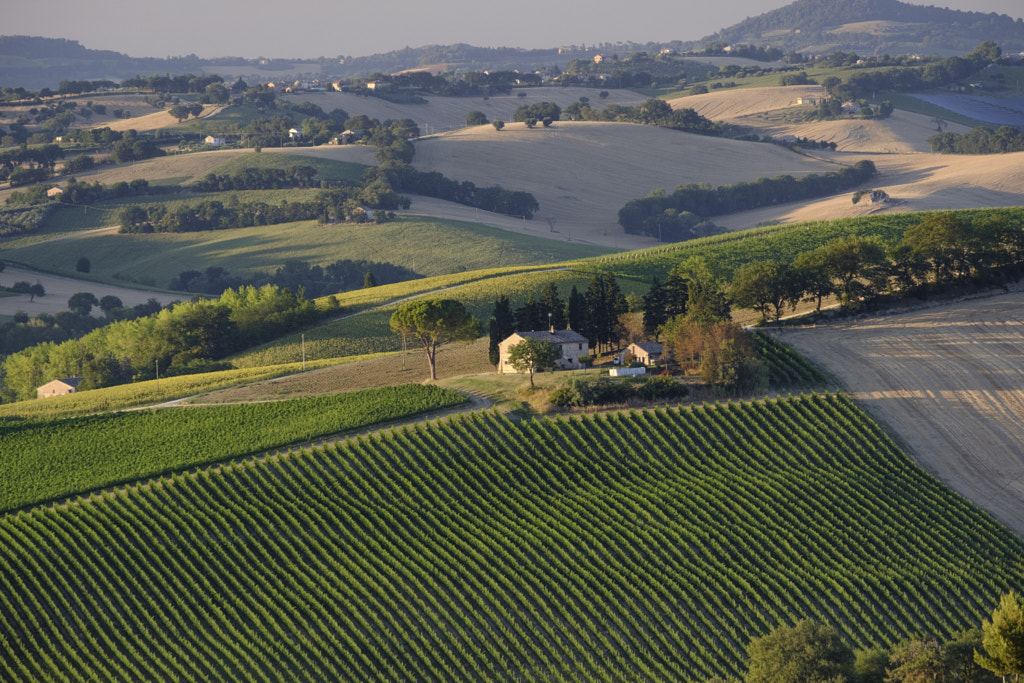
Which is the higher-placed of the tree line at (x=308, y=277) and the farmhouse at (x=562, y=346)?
the farmhouse at (x=562, y=346)

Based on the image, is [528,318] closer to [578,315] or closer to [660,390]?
[578,315]

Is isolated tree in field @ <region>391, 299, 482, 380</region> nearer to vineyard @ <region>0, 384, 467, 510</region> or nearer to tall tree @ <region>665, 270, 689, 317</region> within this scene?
vineyard @ <region>0, 384, 467, 510</region>

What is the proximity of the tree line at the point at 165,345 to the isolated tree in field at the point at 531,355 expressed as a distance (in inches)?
1483

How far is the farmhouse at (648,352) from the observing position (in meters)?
78.8

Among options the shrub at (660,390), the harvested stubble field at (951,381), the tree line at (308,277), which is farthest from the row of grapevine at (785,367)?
the tree line at (308,277)

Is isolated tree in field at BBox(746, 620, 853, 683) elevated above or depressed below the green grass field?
above

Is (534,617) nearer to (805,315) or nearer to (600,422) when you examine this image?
(600,422)

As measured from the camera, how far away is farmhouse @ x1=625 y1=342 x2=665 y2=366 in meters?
78.8

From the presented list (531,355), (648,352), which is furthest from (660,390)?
(531,355)

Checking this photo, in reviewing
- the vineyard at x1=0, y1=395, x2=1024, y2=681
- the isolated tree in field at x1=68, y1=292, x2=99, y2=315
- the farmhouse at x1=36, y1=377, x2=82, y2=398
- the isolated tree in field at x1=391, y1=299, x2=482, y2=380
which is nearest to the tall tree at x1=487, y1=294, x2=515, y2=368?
the isolated tree in field at x1=391, y1=299, x2=482, y2=380

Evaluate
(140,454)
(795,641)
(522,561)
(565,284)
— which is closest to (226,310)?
(565,284)

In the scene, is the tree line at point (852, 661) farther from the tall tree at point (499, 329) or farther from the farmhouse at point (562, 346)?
the tall tree at point (499, 329)

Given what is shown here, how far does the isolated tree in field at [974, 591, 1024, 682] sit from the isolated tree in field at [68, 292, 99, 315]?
13172 cm

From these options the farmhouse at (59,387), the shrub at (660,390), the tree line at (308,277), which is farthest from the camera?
the tree line at (308,277)
